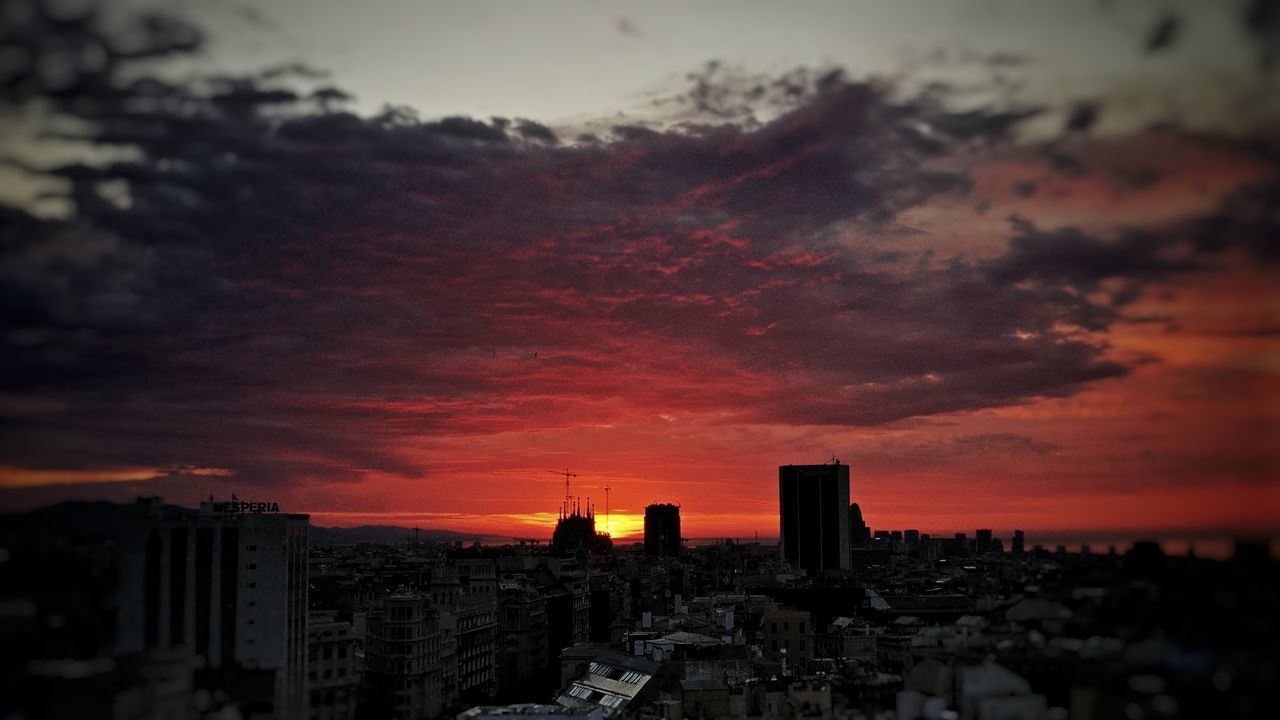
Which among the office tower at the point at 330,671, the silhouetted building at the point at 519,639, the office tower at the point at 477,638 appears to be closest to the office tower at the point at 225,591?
the office tower at the point at 330,671

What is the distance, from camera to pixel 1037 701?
44406 millimetres

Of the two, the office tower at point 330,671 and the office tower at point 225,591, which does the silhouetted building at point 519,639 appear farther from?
the office tower at point 225,591

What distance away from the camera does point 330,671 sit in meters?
85.0

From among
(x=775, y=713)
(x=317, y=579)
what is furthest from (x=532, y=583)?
(x=775, y=713)

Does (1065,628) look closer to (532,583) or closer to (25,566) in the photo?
(25,566)

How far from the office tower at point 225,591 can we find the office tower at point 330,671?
248 centimetres

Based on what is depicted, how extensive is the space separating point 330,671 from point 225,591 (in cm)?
1215

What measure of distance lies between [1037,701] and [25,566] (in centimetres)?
4233

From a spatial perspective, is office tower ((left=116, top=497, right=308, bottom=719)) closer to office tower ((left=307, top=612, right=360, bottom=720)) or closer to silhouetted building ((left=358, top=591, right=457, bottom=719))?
office tower ((left=307, top=612, right=360, bottom=720))

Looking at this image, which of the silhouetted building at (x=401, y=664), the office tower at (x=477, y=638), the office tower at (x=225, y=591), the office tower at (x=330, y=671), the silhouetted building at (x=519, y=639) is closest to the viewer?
the office tower at (x=225, y=591)

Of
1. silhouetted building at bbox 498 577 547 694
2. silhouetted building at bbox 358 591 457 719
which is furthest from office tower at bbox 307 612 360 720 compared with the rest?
silhouetted building at bbox 498 577 547 694

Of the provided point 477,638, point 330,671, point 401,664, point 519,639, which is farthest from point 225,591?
point 519,639

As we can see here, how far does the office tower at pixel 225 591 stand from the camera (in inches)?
2749

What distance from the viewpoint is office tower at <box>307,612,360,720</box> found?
3297 inches
